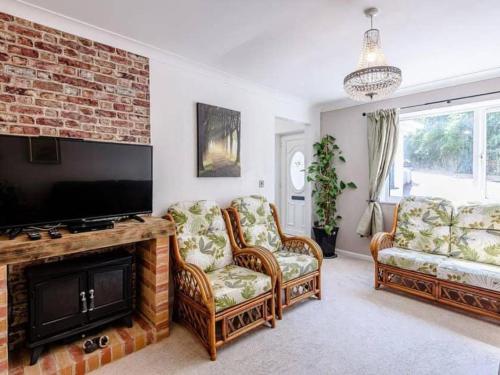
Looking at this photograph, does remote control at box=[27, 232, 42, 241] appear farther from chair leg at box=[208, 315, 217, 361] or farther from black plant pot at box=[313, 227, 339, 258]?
black plant pot at box=[313, 227, 339, 258]

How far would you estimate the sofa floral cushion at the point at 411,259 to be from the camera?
2.86 m

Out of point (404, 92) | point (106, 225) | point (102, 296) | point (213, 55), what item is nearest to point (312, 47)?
point (213, 55)

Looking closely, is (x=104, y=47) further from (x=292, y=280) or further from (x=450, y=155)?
(x=450, y=155)

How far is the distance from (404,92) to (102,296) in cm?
422

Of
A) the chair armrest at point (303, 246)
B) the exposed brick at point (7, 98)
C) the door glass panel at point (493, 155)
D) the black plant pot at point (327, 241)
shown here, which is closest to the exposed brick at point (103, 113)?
the exposed brick at point (7, 98)

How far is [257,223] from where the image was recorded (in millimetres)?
3170

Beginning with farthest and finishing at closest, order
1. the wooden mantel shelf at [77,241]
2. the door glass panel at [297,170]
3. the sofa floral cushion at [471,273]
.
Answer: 1. the door glass panel at [297,170]
2. the sofa floral cushion at [471,273]
3. the wooden mantel shelf at [77,241]

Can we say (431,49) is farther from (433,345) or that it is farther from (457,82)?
(433,345)

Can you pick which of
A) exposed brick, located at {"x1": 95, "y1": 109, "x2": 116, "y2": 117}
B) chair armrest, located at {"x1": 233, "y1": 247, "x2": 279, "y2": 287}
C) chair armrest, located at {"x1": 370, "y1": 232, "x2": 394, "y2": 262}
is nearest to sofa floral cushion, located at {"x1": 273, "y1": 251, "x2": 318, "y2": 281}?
chair armrest, located at {"x1": 233, "y1": 247, "x2": 279, "y2": 287}

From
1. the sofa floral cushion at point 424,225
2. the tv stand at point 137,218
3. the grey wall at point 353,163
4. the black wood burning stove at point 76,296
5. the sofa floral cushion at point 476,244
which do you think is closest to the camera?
the black wood burning stove at point 76,296

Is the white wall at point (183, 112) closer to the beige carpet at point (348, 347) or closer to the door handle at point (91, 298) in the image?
the door handle at point (91, 298)

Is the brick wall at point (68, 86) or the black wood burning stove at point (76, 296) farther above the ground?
the brick wall at point (68, 86)

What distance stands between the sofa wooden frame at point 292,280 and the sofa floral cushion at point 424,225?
122 centimetres

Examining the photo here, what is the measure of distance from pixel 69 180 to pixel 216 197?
1562mm
